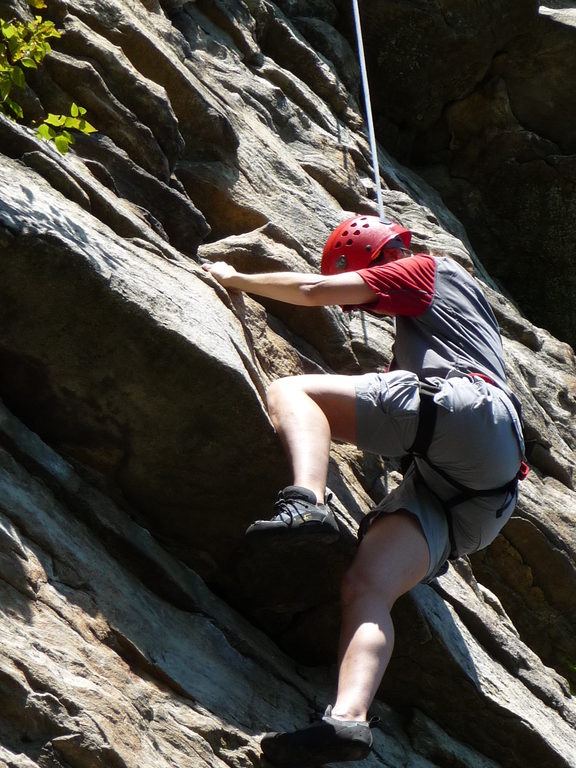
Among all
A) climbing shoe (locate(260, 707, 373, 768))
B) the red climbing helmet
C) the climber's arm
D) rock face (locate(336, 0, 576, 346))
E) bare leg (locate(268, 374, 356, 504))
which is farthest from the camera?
rock face (locate(336, 0, 576, 346))

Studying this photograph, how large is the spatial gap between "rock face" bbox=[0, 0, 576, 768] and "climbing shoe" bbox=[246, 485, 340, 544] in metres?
0.71

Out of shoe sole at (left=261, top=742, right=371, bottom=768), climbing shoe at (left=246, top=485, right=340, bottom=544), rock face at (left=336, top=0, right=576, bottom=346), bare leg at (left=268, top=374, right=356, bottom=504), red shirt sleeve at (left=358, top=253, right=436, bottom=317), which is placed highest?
rock face at (left=336, top=0, right=576, bottom=346)

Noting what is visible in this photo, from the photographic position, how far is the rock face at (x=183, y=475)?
17.0ft

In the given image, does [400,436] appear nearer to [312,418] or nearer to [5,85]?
[312,418]

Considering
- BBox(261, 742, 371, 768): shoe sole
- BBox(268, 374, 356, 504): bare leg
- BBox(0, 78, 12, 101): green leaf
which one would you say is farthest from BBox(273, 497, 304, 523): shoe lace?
BBox(0, 78, 12, 101): green leaf

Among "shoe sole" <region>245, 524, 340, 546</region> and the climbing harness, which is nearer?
"shoe sole" <region>245, 524, 340, 546</region>

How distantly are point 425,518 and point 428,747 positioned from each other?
158cm

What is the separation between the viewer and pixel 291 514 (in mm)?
5242

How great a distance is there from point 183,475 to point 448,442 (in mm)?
1481

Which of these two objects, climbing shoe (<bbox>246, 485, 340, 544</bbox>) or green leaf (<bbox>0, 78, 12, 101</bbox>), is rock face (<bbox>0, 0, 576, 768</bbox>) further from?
climbing shoe (<bbox>246, 485, 340, 544</bbox>)

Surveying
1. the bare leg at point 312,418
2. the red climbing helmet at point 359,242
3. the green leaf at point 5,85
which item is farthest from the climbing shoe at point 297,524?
the green leaf at point 5,85

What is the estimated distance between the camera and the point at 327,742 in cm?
504

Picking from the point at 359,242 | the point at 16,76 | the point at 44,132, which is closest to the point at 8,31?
the point at 16,76

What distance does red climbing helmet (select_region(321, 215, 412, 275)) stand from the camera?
6.85m
